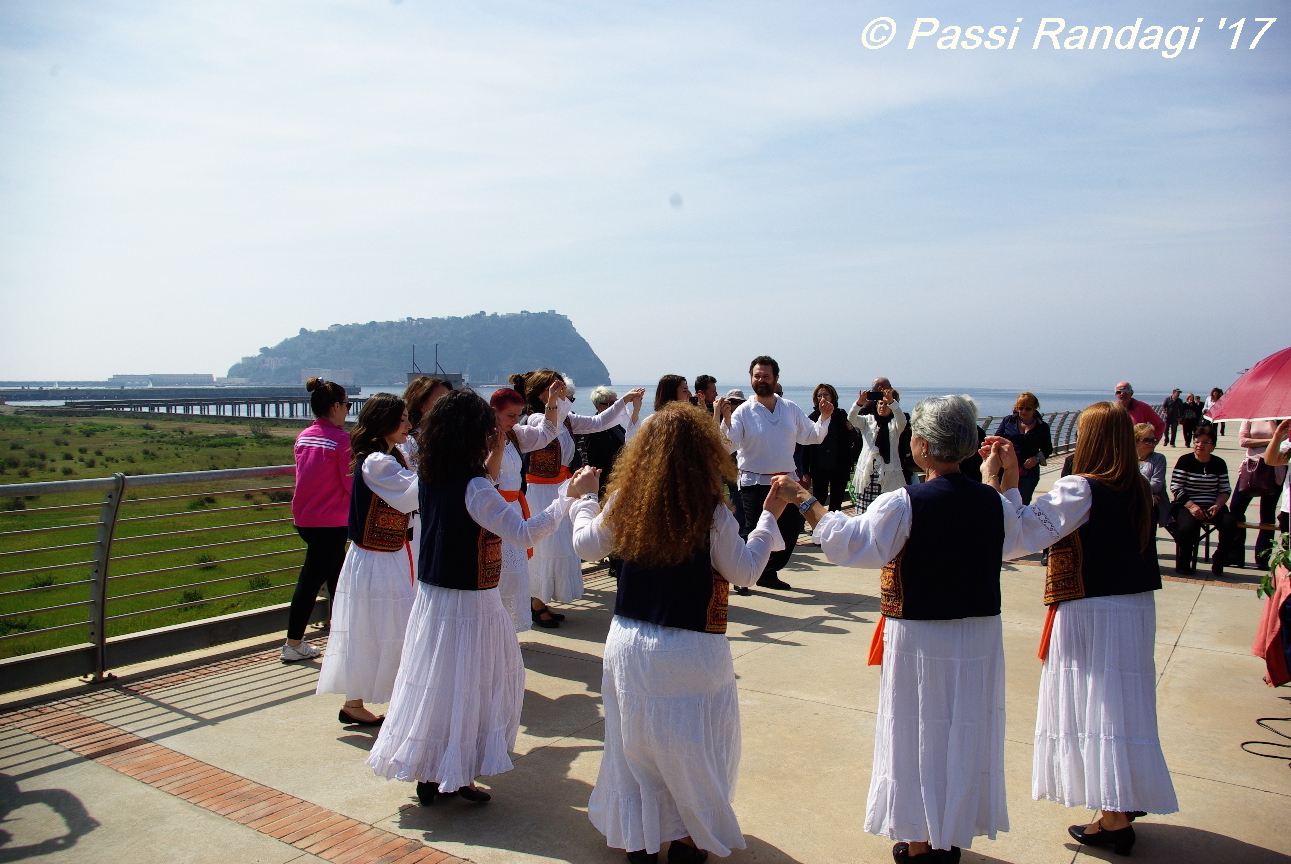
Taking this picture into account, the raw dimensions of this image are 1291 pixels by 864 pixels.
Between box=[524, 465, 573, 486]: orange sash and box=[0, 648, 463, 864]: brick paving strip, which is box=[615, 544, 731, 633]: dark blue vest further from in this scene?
box=[524, 465, 573, 486]: orange sash

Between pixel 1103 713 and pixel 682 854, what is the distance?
1.72 m

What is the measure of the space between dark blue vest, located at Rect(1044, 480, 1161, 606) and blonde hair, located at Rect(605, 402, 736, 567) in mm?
1516

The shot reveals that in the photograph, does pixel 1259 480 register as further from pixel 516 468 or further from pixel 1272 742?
pixel 516 468

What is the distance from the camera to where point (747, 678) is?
5648 millimetres

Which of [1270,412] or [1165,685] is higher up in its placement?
[1270,412]

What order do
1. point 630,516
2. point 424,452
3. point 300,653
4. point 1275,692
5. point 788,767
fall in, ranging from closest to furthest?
point 630,516 → point 424,452 → point 788,767 → point 1275,692 → point 300,653

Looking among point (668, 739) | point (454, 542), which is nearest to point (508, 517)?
point (454, 542)

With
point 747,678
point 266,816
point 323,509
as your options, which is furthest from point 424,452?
point 747,678

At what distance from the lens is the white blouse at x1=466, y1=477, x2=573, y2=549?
3623 mm

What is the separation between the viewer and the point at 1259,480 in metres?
9.19

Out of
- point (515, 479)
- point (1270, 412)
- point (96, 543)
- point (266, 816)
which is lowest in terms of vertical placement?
point (266, 816)

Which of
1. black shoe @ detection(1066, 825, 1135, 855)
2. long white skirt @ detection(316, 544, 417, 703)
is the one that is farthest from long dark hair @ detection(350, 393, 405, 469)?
black shoe @ detection(1066, 825, 1135, 855)

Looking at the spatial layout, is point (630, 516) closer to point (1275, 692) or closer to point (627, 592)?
point (627, 592)

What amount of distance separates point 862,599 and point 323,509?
4710 millimetres
